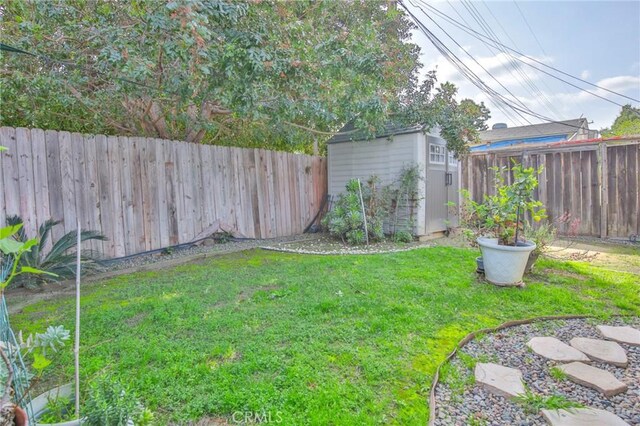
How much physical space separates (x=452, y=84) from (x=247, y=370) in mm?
5486

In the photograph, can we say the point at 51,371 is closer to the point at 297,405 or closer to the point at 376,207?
the point at 297,405

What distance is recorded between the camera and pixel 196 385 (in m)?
1.53

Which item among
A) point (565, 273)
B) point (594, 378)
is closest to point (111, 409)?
point (594, 378)

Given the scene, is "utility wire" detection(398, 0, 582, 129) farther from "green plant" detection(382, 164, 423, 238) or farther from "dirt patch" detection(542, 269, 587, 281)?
"dirt patch" detection(542, 269, 587, 281)

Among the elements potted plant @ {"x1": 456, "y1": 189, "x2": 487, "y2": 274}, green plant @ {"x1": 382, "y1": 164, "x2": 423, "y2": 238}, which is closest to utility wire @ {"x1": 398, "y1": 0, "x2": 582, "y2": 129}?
green plant @ {"x1": 382, "y1": 164, "x2": 423, "y2": 238}

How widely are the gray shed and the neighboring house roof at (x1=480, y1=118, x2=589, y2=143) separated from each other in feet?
34.1

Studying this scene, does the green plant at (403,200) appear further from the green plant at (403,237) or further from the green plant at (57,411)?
the green plant at (57,411)

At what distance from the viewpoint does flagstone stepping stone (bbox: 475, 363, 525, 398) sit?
5.04 feet

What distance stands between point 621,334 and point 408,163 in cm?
396

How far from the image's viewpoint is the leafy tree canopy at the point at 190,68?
2.91m

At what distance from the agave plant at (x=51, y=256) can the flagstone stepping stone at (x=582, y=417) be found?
3.93 meters

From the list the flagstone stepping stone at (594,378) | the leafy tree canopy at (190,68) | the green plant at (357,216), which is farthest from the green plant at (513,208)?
the green plant at (357,216)

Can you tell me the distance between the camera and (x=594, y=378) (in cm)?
162

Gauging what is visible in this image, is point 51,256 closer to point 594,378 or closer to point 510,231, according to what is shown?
point 594,378
